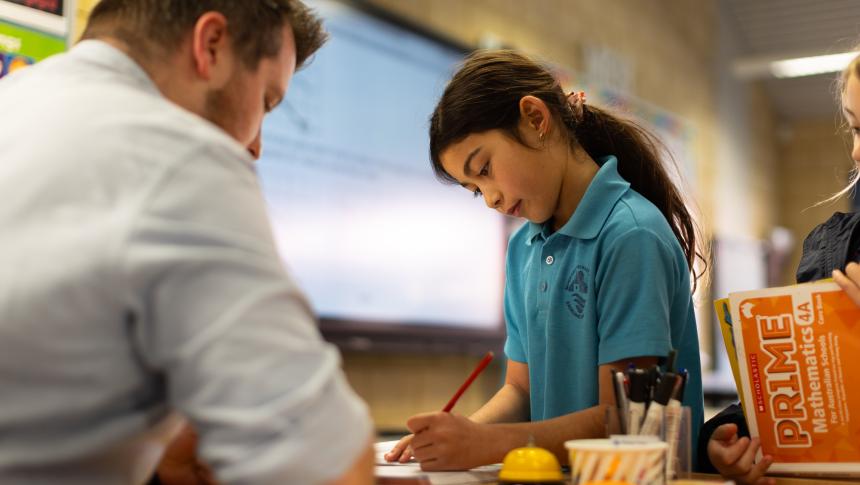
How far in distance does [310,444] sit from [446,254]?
307 centimetres

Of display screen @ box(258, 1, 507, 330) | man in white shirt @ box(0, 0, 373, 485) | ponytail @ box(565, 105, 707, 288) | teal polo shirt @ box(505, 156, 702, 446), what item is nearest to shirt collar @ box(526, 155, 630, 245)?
teal polo shirt @ box(505, 156, 702, 446)

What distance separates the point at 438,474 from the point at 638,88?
4769mm

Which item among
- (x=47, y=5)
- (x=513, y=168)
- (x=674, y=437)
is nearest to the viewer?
(x=674, y=437)

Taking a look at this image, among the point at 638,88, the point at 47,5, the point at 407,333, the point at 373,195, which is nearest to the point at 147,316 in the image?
the point at 47,5

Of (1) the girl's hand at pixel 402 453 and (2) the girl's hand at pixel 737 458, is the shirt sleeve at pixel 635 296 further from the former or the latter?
(1) the girl's hand at pixel 402 453

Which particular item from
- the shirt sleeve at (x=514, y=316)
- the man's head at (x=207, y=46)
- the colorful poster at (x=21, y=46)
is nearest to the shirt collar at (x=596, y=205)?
the shirt sleeve at (x=514, y=316)

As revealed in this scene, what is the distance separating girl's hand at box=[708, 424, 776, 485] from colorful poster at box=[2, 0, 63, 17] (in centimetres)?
179

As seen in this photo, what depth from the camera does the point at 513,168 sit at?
1568mm

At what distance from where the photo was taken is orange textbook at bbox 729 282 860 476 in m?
1.18

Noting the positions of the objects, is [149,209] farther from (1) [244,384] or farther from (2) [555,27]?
(2) [555,27]

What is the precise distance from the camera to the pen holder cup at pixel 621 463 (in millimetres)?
967

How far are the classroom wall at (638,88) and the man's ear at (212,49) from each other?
159 cm

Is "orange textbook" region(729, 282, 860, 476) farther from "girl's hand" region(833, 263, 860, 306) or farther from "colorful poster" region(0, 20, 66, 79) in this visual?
"colorful poster" region(0, 20, 66, 79)

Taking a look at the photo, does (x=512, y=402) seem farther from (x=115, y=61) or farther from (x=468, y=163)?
(x=115, y=61)
